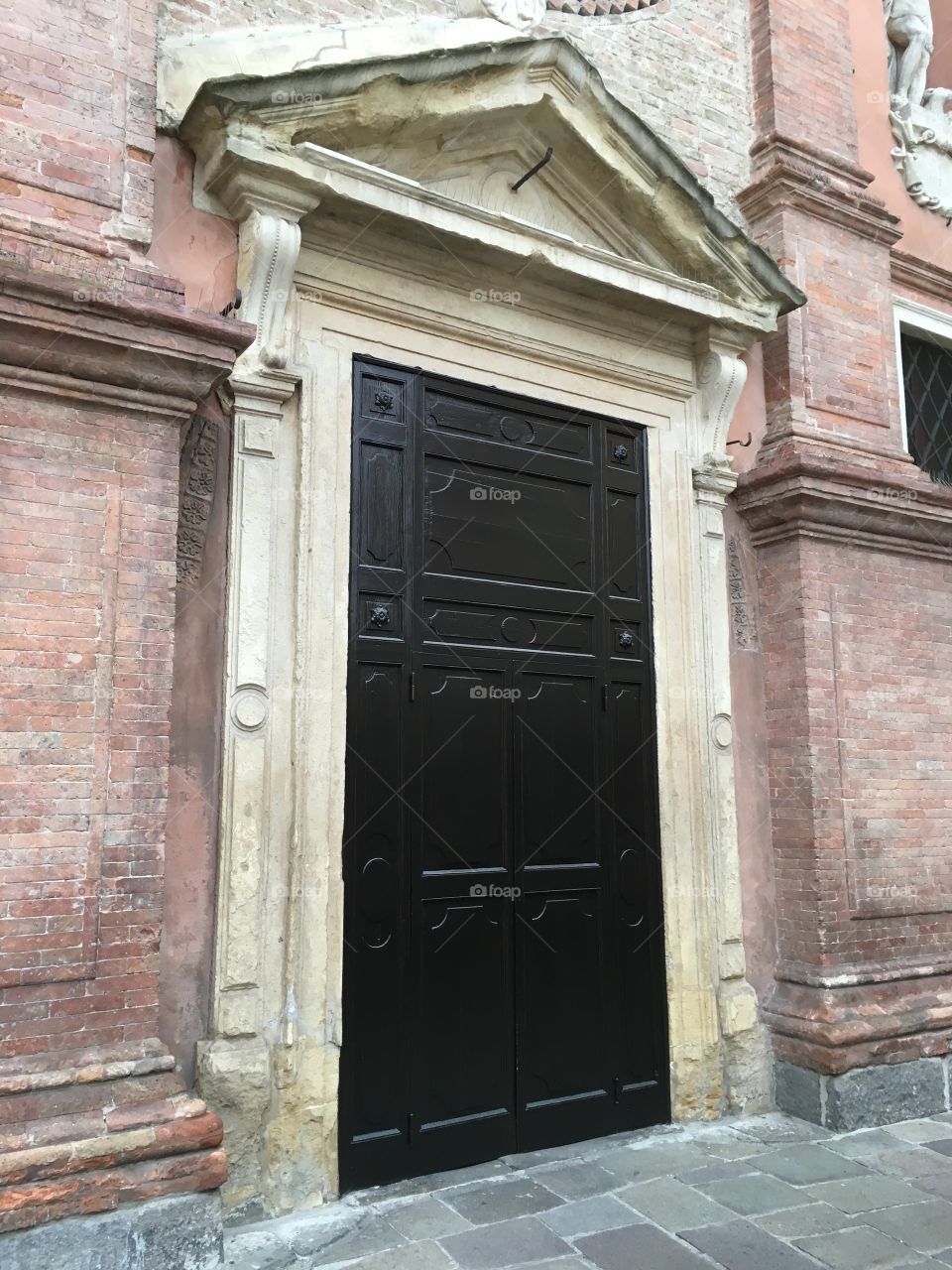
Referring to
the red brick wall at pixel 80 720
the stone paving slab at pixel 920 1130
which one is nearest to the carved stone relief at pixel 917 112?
the stone paving slab at pixel 920 1130

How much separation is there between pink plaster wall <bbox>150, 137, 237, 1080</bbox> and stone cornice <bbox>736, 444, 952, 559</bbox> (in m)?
3.21

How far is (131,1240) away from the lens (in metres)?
3.26

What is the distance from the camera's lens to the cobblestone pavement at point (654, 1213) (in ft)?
12.4

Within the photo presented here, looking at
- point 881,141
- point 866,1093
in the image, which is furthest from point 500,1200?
point 881,141

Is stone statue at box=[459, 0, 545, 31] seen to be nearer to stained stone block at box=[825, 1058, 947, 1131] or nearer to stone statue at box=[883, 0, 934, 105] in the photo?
stone statue at box=[883, 0, 934, 105]

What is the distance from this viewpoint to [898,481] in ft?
20.4

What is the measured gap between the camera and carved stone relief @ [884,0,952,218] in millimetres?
7305

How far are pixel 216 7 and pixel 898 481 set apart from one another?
14.7 ft
